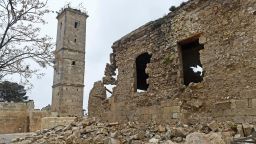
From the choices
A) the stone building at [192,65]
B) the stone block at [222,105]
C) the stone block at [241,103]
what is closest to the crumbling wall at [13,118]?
the stone building at [192,65]

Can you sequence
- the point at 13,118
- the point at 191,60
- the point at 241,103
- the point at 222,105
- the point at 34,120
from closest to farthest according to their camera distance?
1. the point at 241,103
2. the point at 222,105
3. the point at 191,60
4. the point at 34,120
5. the point at 13,118

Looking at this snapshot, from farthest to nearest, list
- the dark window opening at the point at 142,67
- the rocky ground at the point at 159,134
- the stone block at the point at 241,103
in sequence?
the dark window opening at the point at 142,67
the stone block at the point at 241,103
the rocky ground at the point at 159,134

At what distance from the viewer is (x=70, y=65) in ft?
120

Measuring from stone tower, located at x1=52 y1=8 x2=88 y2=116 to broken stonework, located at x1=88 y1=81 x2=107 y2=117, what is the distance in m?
20.3

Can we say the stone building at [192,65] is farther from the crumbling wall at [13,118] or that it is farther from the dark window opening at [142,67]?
the crumbling wall at [13,118]

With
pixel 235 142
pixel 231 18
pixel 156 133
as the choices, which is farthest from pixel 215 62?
pixel 235 142

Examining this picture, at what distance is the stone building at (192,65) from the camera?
7.67m

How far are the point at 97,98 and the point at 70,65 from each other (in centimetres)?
2357

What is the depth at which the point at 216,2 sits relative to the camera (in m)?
8.59

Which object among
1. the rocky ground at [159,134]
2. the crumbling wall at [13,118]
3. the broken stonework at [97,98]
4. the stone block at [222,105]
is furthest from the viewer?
the crumbling wall at [13,118]

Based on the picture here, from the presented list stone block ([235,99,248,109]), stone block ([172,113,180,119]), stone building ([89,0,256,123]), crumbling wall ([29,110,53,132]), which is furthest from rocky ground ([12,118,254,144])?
crumbling wall ([29,110,53,132])

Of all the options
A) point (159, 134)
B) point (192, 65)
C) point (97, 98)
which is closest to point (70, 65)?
point (97, 98)

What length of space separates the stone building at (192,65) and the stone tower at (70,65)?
22.3 meters

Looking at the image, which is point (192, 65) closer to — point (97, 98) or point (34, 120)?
point (97, 98)
